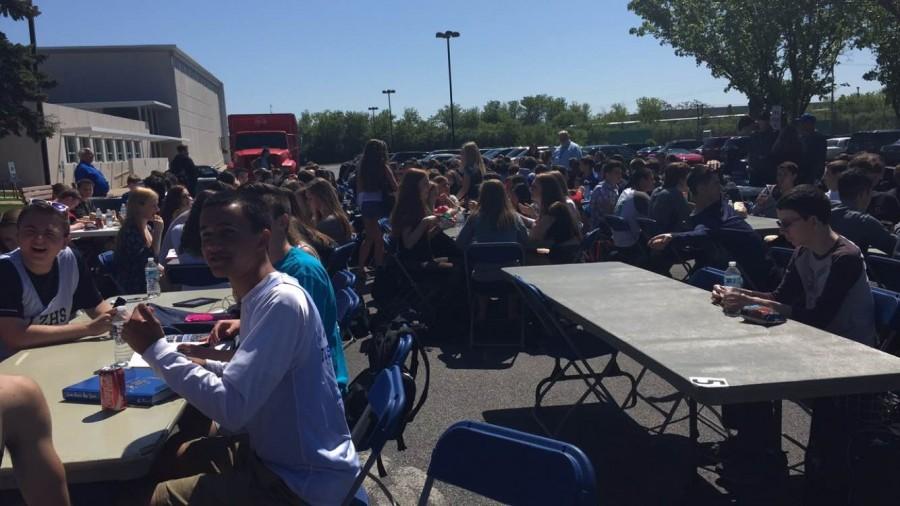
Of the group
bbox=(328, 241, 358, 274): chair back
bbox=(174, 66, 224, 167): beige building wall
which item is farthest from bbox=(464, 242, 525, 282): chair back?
bbox=(174, 66, 224, 167): beige building wall

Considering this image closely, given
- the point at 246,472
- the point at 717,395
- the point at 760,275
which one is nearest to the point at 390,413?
the point at 246,472

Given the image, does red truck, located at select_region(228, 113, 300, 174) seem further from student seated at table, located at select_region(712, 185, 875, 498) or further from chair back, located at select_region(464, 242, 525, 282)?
student seated at table, located at select_region(712, 185, 875, 498)

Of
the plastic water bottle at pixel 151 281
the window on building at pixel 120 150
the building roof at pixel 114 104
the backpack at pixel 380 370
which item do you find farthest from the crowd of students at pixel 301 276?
the building roof at pixel 114 104

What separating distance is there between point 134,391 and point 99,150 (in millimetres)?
46131

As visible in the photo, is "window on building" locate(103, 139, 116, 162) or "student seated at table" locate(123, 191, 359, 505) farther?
"window on building" locate(103, 139, 116, 162)

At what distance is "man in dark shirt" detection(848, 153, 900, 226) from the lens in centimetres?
729

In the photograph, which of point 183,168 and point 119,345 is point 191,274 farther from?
point 183,168

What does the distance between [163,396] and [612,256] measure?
636cm

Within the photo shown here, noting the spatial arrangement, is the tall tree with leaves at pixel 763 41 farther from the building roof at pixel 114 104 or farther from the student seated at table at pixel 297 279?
the building roof at pixel 114 104

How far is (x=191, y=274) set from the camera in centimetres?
554

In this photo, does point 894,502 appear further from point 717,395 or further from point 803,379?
point 717,395

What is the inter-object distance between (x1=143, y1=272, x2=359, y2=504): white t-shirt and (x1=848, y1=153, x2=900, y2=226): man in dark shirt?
21.4 feet

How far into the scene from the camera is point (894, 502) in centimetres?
338

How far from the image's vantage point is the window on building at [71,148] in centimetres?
3962
